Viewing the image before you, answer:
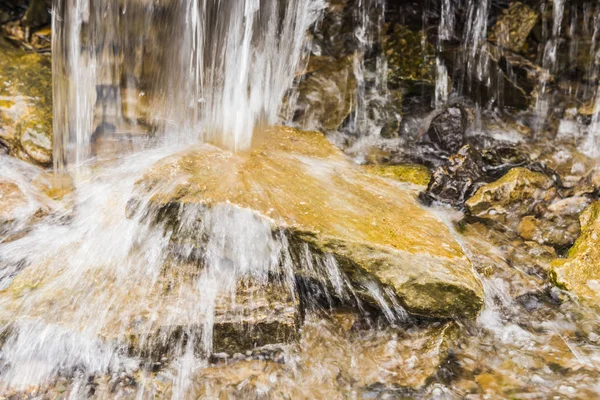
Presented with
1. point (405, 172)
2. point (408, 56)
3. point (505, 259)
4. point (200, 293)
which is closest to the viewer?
point (200, 293)

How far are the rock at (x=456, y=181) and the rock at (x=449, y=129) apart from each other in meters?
0.79

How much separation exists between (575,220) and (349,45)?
4.00 meters

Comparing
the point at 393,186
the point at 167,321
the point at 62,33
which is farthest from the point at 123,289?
the point at 62,33

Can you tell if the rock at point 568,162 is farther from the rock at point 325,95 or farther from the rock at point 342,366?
the rock at point 342,366

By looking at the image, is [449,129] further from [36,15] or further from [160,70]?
[36,15]

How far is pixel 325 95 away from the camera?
22.1ft

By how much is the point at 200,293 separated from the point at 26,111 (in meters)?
3.92

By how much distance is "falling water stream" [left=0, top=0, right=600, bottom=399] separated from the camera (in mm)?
3305

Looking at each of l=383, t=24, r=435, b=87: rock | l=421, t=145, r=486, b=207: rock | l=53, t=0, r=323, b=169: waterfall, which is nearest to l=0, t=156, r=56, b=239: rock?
l=53, t=0, r=323, b=169: waterfall

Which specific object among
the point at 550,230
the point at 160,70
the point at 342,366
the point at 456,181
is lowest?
the point at 342,366

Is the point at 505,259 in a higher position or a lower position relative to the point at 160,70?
lower

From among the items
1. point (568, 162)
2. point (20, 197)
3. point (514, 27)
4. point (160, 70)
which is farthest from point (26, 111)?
point (568, 162)

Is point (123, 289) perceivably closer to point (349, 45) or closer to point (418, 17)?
point (349, 45)

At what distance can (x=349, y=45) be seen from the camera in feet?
22.8
